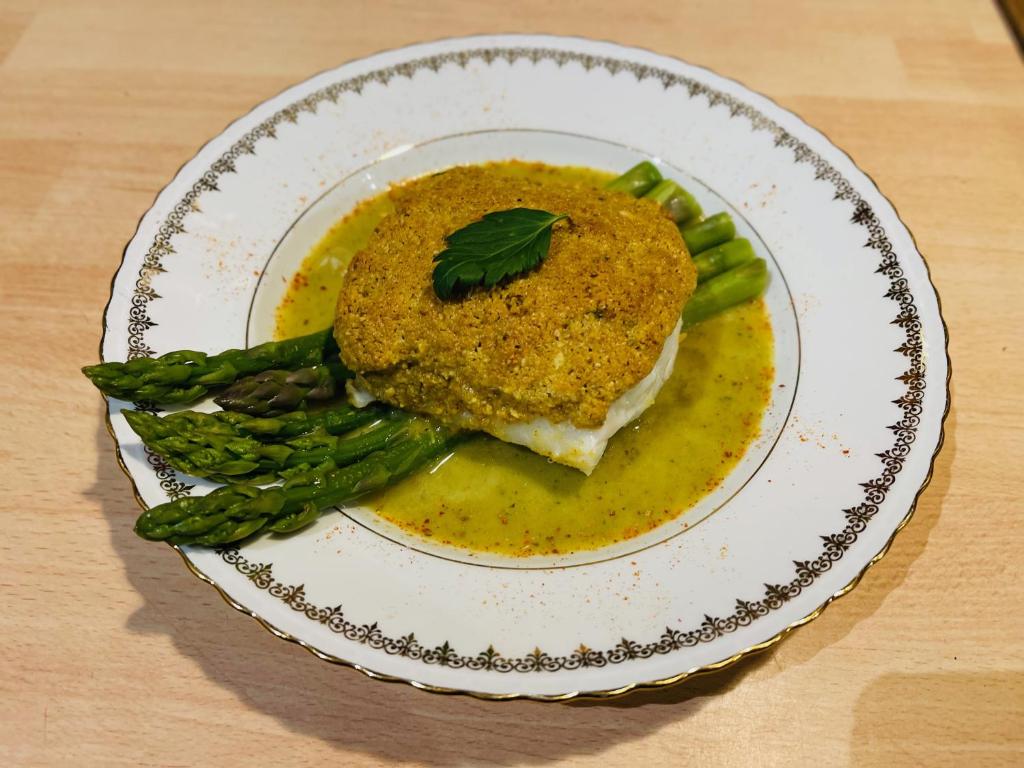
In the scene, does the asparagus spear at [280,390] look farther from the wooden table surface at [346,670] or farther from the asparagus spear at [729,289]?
the asparagus spear at [729,289]

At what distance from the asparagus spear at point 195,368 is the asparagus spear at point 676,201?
1.74m

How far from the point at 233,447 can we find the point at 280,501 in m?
0.29

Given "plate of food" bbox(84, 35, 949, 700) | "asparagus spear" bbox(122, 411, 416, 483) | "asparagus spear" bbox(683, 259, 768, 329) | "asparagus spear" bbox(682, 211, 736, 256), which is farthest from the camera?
"asparagus spear" bbox(682, 211, 736, 256)

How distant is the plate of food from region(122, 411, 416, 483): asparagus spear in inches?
0.5

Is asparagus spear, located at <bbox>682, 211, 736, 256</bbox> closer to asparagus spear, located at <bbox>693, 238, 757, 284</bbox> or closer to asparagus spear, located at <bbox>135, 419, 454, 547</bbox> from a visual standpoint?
asparagus spear, located at <bbox>693, 238, 757, 284</bbox>

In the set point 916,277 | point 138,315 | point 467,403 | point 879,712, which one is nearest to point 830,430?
point 916,277

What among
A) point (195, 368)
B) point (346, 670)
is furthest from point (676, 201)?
point (346, 670)

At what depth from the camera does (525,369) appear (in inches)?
112

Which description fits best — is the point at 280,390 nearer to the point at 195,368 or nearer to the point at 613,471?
the point at 195,368

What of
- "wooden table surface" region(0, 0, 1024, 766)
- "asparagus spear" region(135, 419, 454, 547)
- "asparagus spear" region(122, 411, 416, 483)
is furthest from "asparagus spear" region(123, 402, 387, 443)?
"wooden table surface" region(0, 0, 1024, 766)

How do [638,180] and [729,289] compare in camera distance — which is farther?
[638,180]

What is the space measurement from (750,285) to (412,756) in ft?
8.06

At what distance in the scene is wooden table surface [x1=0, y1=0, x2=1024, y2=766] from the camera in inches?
100

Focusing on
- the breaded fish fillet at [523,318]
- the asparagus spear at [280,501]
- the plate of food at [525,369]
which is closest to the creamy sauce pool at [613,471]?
the plate of food at [525,369]
